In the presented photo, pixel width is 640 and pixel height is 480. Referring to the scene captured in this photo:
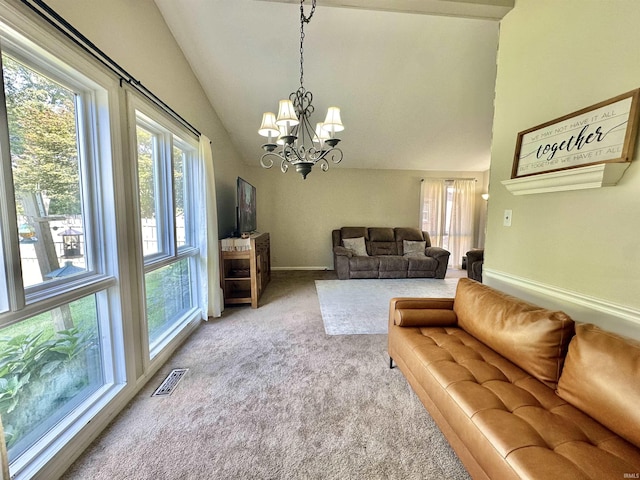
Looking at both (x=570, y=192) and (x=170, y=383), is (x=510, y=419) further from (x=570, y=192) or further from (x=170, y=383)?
(x=170, y=383)

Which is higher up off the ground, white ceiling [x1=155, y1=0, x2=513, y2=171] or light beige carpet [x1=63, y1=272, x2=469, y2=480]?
white ceiling [x1=155, y1=0, x2=513, y2=171]

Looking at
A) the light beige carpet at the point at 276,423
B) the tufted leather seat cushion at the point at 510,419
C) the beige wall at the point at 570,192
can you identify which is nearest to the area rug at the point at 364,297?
the light beige carpet at the point at 276,423

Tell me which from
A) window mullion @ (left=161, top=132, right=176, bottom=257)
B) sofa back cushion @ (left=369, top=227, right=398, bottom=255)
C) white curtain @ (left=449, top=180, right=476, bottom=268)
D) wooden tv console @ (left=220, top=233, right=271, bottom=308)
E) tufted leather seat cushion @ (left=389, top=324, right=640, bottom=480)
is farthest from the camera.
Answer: white curtain @ (left=449, top=180, right=476, bottom=268)

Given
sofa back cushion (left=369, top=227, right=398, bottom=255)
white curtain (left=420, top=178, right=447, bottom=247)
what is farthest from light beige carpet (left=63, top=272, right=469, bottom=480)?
white curtain (left=420, top=178, right=447, bottom=247)

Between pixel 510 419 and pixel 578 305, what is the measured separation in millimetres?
857

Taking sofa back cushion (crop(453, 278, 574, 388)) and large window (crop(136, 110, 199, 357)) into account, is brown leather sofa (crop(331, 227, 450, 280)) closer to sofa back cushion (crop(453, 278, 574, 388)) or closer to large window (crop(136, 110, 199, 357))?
large window (crop(136, 110, 199, 357))

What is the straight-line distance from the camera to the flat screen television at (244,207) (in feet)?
11.2

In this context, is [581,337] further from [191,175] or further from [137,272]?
[191,175]

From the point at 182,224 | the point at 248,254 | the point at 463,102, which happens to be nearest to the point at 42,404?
the point at 182,224

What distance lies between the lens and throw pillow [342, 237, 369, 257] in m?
5.47

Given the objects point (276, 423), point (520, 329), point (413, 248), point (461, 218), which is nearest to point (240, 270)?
point (276, 423)

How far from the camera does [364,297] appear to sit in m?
3.95

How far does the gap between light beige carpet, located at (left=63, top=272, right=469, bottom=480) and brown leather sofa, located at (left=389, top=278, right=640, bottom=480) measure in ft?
→ 0.90

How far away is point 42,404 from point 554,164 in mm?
3100
